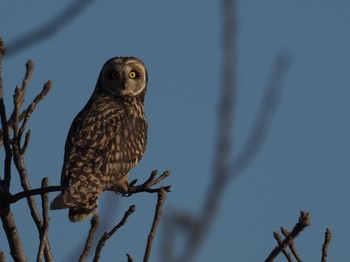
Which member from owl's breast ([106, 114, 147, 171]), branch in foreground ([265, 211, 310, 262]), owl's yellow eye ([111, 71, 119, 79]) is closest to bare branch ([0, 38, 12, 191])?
branch in foreground ([265, 211, 310, 262])

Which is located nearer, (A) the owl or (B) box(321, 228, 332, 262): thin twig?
(B) box(321, 228, 332, 262): thin twig

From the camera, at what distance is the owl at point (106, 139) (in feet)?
20.2

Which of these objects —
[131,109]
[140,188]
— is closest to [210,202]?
[140,188]

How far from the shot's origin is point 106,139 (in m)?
7.04

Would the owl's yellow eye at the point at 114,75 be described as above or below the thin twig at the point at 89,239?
above

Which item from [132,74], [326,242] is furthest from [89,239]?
[132,74]

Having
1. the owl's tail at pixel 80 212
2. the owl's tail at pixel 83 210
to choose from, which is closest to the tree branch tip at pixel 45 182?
the owl's tail at pixel 83 210

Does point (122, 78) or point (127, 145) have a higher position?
point (122, 78)

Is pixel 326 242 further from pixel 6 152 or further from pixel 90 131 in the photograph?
pixel 90 131

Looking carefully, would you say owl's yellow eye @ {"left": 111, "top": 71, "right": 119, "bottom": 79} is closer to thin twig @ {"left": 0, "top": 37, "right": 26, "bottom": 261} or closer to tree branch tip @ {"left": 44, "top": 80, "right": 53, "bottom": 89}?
tree branch tip @ {"left": 44, "top": 80, "right": 53, "bottom": 89}

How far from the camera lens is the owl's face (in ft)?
27.6

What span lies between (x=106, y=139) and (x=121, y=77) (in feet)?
5.25

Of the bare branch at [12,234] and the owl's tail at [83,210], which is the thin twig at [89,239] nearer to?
the bare branch at [12,234]

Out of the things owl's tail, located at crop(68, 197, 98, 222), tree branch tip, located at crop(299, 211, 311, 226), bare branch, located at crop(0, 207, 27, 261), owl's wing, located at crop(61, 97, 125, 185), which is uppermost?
owl's wing, located at crop(61, 97, 125, 185)
